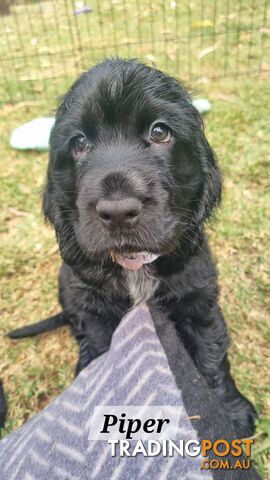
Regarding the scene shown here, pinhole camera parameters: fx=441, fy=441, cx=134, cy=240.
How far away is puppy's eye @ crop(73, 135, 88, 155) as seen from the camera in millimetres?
1751

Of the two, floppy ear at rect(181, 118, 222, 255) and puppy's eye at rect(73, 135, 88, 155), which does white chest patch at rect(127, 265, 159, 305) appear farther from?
puppy's eye at rect(73, 135, 88, 155)

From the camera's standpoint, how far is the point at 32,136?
405 cm

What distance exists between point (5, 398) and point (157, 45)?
4625mm

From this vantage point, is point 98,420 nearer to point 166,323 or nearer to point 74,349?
point 166,323

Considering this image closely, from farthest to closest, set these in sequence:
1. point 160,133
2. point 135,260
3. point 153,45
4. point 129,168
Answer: point 153,45 < point 135,260 < point 160,133 < point 129,168

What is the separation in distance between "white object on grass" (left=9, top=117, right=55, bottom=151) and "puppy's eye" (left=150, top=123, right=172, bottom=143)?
7.89ft

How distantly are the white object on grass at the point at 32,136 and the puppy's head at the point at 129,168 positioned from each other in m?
2.15

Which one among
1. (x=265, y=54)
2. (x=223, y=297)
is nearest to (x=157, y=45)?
(x=265, y=54)

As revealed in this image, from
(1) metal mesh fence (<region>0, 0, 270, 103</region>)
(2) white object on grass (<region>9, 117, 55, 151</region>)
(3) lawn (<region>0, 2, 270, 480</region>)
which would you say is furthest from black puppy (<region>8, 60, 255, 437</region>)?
(1) metal mesh fence (<region>0, 0, 270, 103</region>)

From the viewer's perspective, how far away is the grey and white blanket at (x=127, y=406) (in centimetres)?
145

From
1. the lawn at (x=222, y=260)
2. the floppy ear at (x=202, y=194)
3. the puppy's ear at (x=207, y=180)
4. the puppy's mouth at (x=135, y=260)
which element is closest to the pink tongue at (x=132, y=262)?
the puppy's mouth at (x=135, y=260)

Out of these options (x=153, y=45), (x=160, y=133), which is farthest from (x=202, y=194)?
(x=153, y=45)

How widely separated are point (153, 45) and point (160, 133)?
13.0 feet

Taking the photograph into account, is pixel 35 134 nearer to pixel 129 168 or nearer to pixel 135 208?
pixel 129 168
